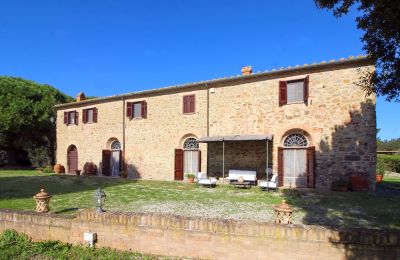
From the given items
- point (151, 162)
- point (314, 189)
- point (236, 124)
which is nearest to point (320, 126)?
point (314, 189)

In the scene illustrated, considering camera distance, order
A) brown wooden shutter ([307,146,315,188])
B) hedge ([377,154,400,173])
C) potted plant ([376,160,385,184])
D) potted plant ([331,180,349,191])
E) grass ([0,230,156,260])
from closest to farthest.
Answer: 1. grass ([0,230,156,260])
2. potted plant ([331,180,349,191])
3. brown wooden shutter ([307,146,315,188])
4. potted plant ([376,160,385,184])
5. hedge ([377,154,400,173])

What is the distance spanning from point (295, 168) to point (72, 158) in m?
17.0

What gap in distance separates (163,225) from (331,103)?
34.7 ft

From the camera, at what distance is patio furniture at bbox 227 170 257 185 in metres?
14.5

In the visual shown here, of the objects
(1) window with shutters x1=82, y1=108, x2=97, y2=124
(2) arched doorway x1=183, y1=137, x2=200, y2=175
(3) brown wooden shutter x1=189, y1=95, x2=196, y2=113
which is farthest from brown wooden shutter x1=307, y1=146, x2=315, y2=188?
(1) window with shutters x1=82, y1=108, x2=97, y2=124

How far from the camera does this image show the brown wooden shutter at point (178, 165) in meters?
17.5

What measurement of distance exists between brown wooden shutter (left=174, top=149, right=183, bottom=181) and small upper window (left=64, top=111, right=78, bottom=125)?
1005 centimetres

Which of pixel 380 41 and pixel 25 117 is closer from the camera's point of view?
pixel 380 41

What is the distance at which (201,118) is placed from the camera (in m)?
16.9

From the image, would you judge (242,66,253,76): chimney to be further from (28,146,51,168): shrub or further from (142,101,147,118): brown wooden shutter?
(28,146,51,168): shrub

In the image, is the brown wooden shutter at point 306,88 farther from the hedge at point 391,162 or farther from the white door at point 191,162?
the hedge at point 391,162

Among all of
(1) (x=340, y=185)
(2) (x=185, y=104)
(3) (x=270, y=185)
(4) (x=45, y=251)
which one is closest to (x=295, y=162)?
(3) (x=270, y=185)

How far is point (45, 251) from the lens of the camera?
5.71 meters

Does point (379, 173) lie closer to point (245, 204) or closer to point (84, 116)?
point (245, 204)
